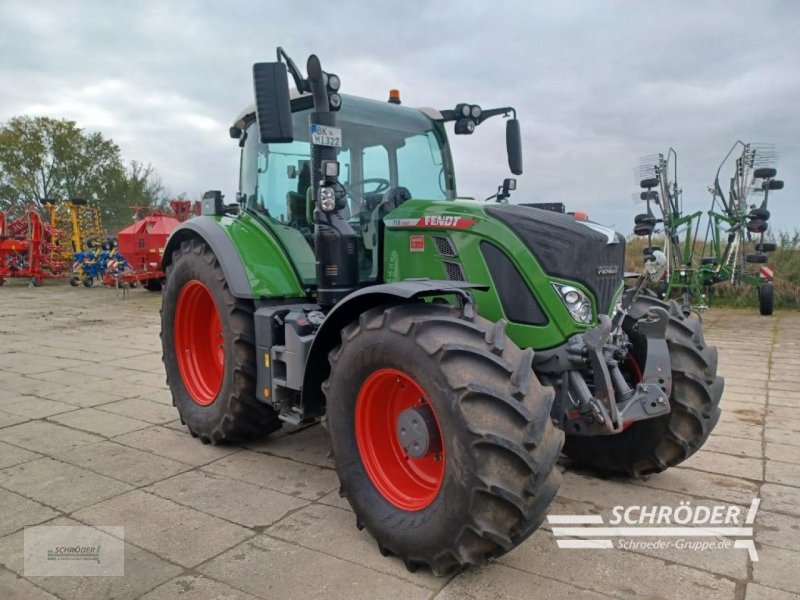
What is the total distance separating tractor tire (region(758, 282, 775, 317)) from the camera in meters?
12.3

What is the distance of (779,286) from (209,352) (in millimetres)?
12597

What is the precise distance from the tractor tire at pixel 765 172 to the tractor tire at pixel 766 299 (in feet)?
6.72

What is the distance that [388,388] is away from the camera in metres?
3.17

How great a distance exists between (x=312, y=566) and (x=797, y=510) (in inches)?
102

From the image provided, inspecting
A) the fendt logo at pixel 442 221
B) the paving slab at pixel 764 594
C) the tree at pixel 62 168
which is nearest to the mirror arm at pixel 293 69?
the fendt logo at pixel 442 221

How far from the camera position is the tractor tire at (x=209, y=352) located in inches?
166

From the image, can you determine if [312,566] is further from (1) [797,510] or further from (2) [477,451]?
(1) [797,510]

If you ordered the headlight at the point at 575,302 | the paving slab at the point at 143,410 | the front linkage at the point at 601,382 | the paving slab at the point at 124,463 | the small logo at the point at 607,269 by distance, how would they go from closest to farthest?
the front linkage at the point at 601,382 < the headlight at the point at 575,302 < the small logo at the point at 607,269 < the paving slab at the point at 124,463 < the paving slab at the point at 143,410

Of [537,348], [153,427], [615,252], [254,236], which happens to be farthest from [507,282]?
[153,427]

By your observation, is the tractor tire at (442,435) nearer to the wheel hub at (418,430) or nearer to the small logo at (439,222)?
the wheel hub at (418,430)


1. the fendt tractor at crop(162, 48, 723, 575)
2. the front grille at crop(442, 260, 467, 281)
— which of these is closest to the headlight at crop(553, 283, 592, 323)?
the fendt tractor at crop(162, 48, 723, 575)

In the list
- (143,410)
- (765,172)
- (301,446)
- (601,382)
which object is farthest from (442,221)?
(765,172)

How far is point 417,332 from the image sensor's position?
2.79 metres

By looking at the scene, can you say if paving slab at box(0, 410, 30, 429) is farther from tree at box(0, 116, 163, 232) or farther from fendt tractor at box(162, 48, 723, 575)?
tree at box(0, 116, 163, 232)
